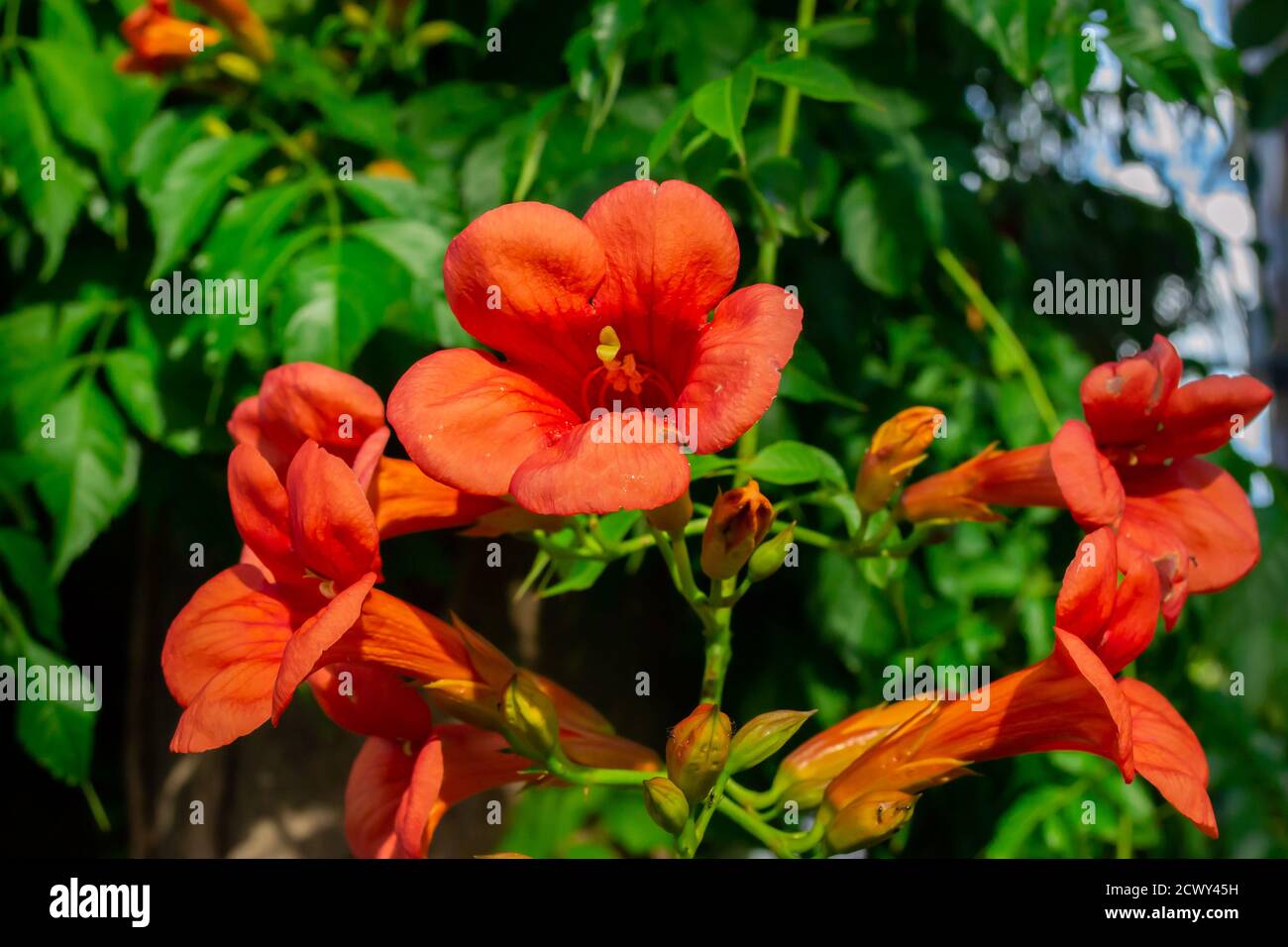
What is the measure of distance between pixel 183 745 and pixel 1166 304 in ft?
9.78

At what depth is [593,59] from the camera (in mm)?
1640

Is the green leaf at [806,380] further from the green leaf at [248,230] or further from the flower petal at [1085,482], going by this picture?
the green leaf at [248,230]

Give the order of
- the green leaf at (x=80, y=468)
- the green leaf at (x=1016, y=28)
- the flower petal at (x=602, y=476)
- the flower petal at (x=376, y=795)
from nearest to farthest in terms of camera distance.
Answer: the flower petal at (x=602, y=476), the flower petal at (x=376, y=795), the green leaf at (x=1016, y=28), the green leaf at (x=80, y=468)

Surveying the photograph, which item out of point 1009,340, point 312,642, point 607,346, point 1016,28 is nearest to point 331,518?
point 312,642

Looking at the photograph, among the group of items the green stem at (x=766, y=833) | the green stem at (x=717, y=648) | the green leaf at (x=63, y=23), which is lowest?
the green stem at (x=766, y=833)

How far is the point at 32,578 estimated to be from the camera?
6.51 feet

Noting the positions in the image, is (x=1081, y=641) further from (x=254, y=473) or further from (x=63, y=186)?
(x=63, y=186)

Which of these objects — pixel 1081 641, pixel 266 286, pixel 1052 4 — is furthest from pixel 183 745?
pixel 1052 4

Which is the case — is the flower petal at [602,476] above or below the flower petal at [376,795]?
above

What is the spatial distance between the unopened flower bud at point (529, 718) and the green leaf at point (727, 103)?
722 mm

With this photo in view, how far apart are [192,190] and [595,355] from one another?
3.35ft

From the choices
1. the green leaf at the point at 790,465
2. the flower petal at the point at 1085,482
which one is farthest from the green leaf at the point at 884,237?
the flower petal at the point at 1085,482

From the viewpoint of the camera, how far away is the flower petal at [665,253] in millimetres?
1129

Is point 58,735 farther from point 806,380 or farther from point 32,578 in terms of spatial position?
point 806,380
